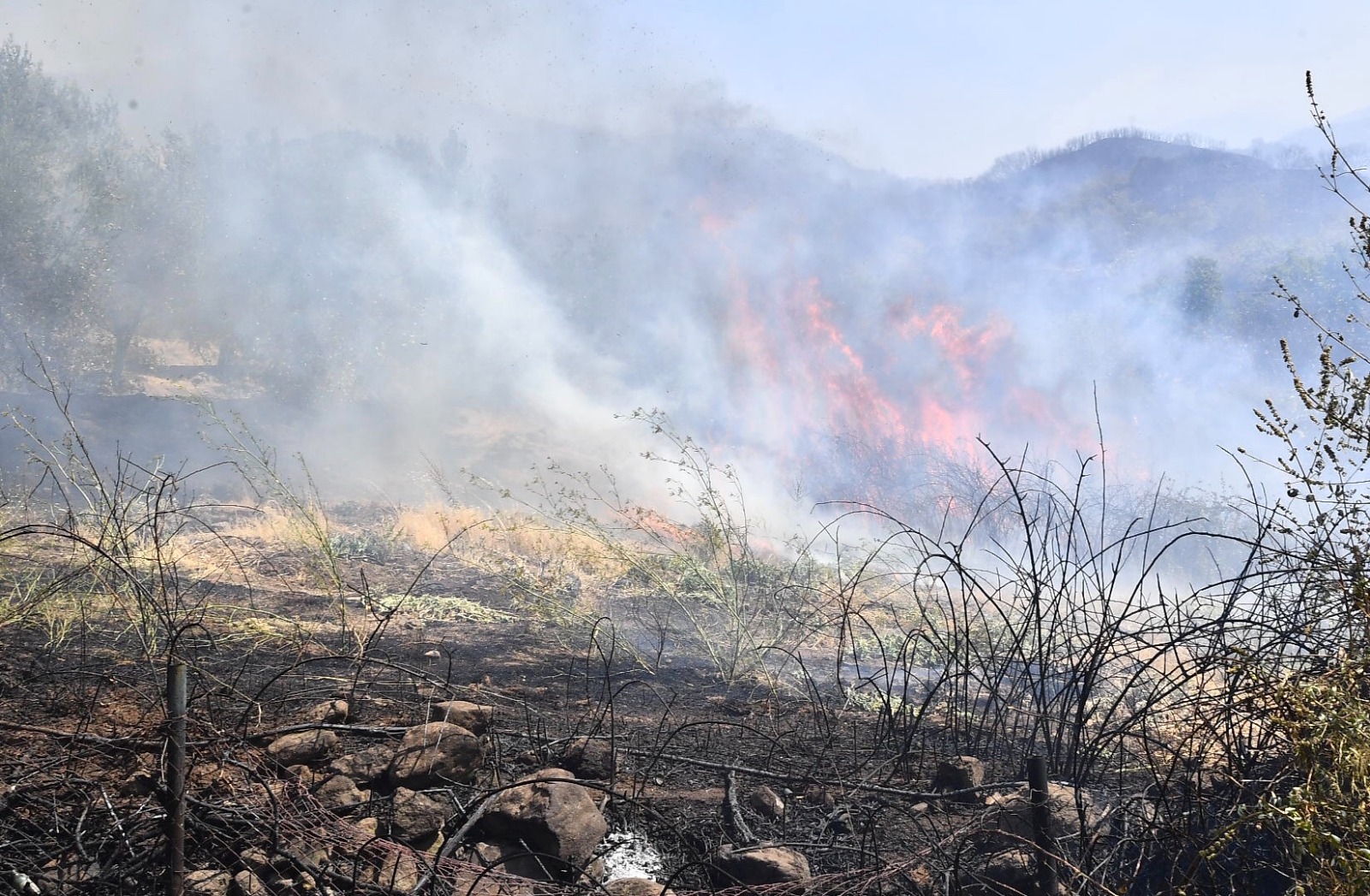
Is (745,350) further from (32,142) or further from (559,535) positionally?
(32,142)

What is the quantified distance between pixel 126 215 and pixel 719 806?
94.9 feet

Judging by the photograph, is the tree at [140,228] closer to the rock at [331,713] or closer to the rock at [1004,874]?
the rock at [331,713]

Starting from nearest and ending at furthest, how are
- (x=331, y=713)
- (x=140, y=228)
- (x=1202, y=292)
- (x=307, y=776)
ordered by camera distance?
(x=307, y=776) < (x=331, y=713) < (x=1202, y=292) < (x=140, y=228)

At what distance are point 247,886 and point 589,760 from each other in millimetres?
1528

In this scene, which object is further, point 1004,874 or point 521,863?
point 521,863

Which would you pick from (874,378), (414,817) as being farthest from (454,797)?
(874,378)

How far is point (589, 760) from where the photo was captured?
3.79 m

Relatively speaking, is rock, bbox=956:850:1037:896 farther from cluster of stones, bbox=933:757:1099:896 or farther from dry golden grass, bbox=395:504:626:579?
dry golden grass, bbox=395:504:626:579

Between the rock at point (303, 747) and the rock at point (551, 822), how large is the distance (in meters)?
0.86

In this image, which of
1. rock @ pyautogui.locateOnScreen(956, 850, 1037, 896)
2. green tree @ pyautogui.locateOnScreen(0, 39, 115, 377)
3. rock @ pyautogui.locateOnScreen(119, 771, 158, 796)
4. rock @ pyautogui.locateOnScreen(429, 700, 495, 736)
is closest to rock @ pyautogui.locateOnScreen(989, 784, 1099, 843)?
rock @ pyautogui.locateOnScreen(956, 850, 1037, 896)

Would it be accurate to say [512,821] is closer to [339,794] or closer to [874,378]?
[339,794]

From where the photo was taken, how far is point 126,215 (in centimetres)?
2480

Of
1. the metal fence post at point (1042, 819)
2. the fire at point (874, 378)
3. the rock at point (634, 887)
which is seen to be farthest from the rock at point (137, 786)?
the fire at point (874, 378)

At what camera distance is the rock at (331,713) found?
12.6 ft
